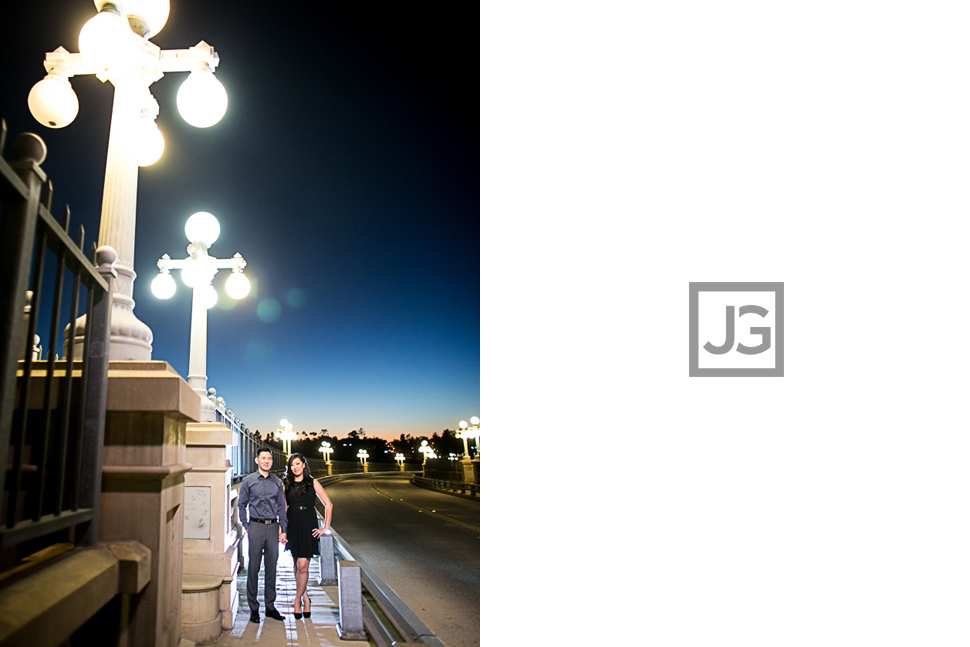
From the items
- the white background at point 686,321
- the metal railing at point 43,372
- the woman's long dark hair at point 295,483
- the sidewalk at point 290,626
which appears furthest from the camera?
the woman's long dark hair at point 295,483

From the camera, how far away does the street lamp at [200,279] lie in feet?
18.1

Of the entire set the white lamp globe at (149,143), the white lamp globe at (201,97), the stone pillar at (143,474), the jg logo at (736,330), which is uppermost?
the white lamp globe at (201,97)

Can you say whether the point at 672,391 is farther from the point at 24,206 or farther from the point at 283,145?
the point at 283,145

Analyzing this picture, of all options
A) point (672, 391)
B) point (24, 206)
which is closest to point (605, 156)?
point (672, 391)

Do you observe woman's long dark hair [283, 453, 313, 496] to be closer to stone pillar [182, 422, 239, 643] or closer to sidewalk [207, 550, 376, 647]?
stone pillar [182, 422, 239, 643]

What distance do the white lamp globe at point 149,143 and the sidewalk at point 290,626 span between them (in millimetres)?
3513

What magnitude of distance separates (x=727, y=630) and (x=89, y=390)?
3.00 m

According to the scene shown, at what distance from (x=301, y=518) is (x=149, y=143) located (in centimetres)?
348

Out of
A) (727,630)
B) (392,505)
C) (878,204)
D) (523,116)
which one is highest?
(523,116)

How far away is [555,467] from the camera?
8.96 feet

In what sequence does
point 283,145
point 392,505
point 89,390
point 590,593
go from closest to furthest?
point 89,390, point 590,593, point 283,145, point 392,505

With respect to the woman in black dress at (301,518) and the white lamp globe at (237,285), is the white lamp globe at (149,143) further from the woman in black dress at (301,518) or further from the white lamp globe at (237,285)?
the woman in black dress at (301,518)

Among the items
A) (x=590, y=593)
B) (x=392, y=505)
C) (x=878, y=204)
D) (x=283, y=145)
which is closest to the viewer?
(x=590, y=593)

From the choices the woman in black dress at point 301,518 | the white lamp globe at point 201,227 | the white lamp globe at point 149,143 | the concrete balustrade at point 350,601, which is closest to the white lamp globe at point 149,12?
the white lamp globe at point 149,143
